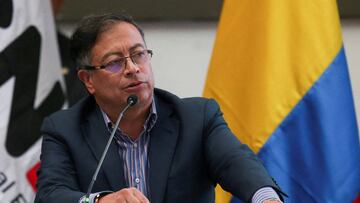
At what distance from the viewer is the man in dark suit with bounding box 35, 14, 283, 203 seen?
2090 millimetres

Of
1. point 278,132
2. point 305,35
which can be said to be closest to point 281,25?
point 305,35

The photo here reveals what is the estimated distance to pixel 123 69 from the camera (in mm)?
2121

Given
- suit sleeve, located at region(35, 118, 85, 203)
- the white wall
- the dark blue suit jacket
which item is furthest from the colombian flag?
suit sleeve, located at region(35, 118, 85, 203)

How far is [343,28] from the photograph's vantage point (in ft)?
11.2

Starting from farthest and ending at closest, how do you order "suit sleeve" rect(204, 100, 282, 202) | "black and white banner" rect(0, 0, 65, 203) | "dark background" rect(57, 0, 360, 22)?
"dark background" rect(57, 0, 360, 22) → "black and white banner" rect(0, 0, 65, 203) → "suit sleeve" rect(204, 100, 282, 202)

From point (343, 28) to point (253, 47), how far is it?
67cm

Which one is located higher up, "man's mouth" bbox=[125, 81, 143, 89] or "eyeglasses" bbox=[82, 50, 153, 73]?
"eyeglasses" bbox=[82, 50, 153, 73]

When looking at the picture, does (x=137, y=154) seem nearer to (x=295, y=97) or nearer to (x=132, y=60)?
(x=132, y=60)

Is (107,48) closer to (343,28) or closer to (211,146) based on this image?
(211,146)

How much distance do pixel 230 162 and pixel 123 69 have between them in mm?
A: 415

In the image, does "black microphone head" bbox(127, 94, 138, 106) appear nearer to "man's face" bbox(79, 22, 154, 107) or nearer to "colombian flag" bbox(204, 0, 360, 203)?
"man's face" bbox(79, 22, 154, 107)

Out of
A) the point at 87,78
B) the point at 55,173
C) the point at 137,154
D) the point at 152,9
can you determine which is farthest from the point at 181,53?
the point at 55,173

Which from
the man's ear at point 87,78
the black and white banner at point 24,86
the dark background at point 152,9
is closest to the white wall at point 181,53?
the dark background at point 152,9

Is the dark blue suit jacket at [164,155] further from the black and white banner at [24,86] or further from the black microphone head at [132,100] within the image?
the black and white banner at [24,86]
